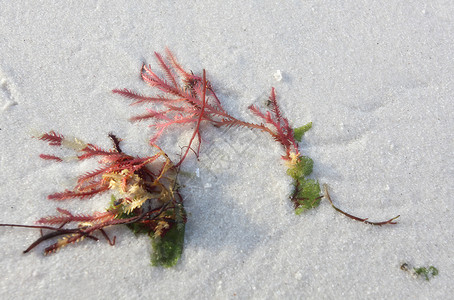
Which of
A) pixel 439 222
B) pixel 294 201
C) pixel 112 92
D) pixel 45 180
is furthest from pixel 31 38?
pixel 439 222

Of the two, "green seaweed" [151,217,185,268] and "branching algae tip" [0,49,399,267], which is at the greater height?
"branching algae tip" [0,49,399,267]

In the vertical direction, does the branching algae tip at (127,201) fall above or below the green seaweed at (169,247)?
above

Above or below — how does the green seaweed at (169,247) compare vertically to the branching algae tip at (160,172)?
below

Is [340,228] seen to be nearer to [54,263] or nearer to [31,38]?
[54,263]

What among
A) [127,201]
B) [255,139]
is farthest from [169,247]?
[255,139]

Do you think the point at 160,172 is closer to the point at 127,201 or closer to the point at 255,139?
the point at 127,201
